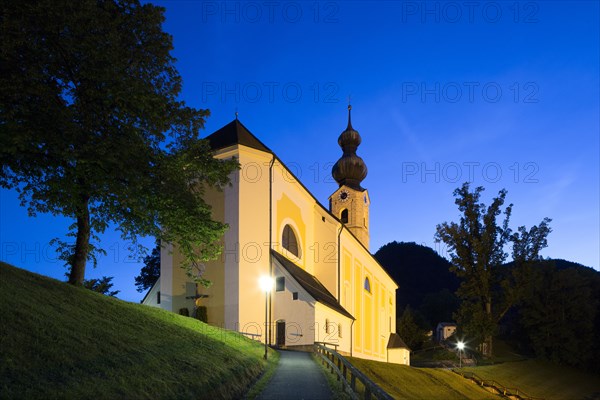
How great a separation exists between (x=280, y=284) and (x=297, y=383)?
14.4 m

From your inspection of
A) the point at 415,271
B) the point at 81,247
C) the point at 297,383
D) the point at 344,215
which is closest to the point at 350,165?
the point at 344,215

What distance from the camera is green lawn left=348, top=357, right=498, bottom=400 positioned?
854 inches

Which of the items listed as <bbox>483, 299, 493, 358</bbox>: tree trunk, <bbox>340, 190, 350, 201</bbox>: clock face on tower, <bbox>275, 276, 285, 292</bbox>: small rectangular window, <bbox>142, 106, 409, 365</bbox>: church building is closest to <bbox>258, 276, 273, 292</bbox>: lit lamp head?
<bbox>142, 106, 409, 365</bbox>: church building

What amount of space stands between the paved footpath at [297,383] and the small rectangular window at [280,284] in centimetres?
898

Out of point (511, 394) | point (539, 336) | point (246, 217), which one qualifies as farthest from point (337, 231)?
point (539, 336)

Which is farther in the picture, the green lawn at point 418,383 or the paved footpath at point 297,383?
the green lawn at point 418,383

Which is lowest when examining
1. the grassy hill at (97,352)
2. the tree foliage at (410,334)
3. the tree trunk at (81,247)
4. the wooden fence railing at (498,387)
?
the tree foliage at (410,334)

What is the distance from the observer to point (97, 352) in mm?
10422

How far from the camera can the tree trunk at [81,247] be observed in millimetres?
18156

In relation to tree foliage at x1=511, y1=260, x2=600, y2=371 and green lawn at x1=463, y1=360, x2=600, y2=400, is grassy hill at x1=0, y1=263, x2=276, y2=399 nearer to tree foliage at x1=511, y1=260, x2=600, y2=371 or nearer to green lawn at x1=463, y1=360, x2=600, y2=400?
green lawn at x1=463, y1=360, x2=600, y2=400

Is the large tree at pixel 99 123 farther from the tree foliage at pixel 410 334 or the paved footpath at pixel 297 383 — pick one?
the tree foliage at pixel 410 334

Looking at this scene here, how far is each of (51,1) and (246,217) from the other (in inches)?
590

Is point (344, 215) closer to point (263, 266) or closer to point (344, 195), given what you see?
point (344, 195)

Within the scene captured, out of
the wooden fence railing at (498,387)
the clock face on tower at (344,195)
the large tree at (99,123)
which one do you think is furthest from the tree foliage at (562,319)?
the large tree at (99,123)
